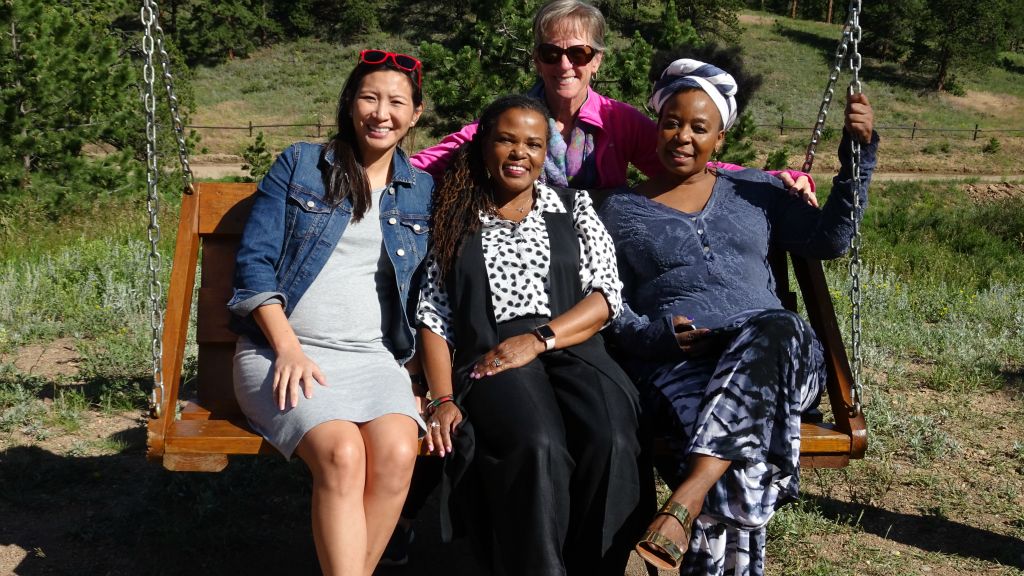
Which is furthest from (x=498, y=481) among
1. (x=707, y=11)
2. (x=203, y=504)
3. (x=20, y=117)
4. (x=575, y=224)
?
(x=707, y=11)

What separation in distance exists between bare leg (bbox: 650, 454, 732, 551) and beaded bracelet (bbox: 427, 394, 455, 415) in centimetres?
73

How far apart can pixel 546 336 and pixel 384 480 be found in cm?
67

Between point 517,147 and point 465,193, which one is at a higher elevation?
point 517,147

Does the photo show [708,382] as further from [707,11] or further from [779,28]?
[779,28]

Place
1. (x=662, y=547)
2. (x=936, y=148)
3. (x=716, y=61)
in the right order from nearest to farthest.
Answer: (x=662, y=547) → (x=716, y=61) → (x=936, y=148)

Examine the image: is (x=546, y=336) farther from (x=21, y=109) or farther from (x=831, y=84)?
(x=21, y=109)

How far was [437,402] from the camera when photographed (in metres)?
2.96

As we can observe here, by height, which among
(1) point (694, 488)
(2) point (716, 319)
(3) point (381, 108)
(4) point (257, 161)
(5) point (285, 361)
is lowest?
(4) point (257, 161)

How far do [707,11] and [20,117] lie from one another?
118 ft

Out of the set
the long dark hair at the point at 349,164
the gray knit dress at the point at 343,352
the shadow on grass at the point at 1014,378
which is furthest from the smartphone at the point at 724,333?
the shadow on grass at the point at 1014,378

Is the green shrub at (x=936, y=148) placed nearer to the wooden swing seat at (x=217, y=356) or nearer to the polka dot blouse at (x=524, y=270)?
the wooden swing seat at (x=217, y=356)

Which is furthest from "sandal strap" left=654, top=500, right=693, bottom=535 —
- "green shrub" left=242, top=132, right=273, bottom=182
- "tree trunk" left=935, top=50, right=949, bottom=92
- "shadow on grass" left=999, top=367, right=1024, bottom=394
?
"tree trunk" left=935, top=50, right=949, bottom=92

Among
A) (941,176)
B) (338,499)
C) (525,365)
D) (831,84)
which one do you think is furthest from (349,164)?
(941,176)

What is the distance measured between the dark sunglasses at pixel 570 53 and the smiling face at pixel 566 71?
0.04 feet
